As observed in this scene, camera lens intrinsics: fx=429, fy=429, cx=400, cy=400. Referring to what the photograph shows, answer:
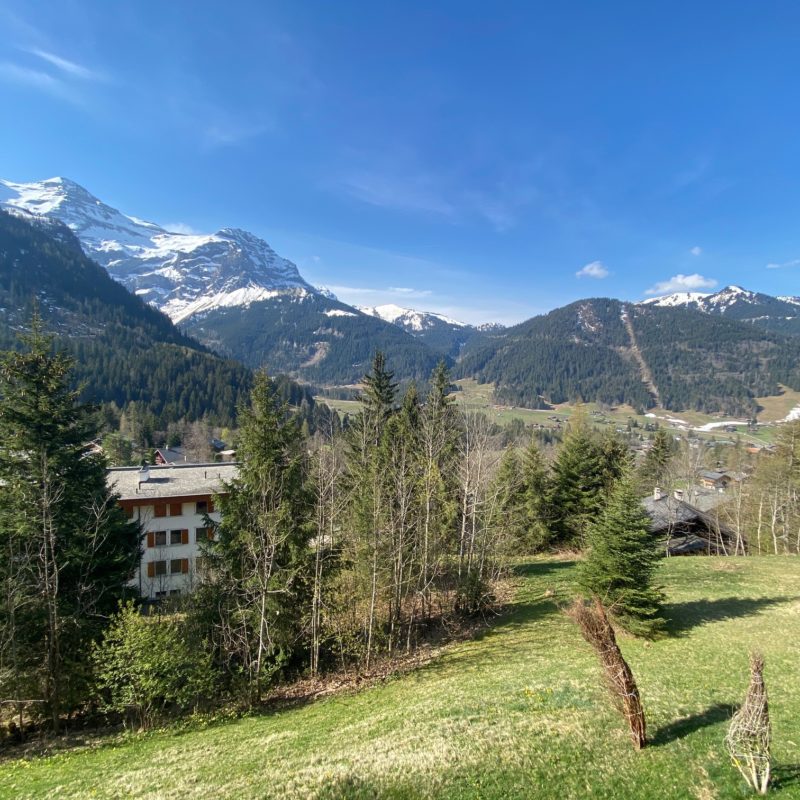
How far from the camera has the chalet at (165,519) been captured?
37250mm

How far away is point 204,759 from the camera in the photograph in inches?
520

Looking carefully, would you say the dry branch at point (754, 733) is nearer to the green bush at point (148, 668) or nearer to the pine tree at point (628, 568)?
the pine tree at point (628, 568)

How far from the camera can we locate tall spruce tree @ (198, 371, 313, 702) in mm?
19453

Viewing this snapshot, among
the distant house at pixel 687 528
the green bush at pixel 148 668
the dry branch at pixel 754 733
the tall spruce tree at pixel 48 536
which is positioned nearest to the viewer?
the dry branch at pixel 754 733

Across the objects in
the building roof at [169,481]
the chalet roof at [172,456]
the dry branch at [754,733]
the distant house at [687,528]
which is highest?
the chalet roof at [172,456]

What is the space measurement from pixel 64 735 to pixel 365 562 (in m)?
14.0

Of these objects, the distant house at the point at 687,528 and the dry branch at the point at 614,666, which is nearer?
the dry branch at the point at 614,666

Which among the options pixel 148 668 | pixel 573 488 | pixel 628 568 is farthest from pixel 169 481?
pixel 573 488

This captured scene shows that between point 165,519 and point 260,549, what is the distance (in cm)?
2492

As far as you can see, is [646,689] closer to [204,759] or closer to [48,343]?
[204,759]

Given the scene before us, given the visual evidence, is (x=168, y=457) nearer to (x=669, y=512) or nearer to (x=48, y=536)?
(x=48, y=536)

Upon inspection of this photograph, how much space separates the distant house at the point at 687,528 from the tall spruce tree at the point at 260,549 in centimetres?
4240

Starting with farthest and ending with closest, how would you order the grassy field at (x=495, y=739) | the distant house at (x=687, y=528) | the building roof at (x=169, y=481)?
Answer: the distant house at (x=687, y=528)
the building roof at (x=169, y=481)
the grassy field at (x=495, y=739)

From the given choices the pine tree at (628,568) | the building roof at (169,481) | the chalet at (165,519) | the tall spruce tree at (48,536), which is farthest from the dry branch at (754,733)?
the chalet at (165,519)
